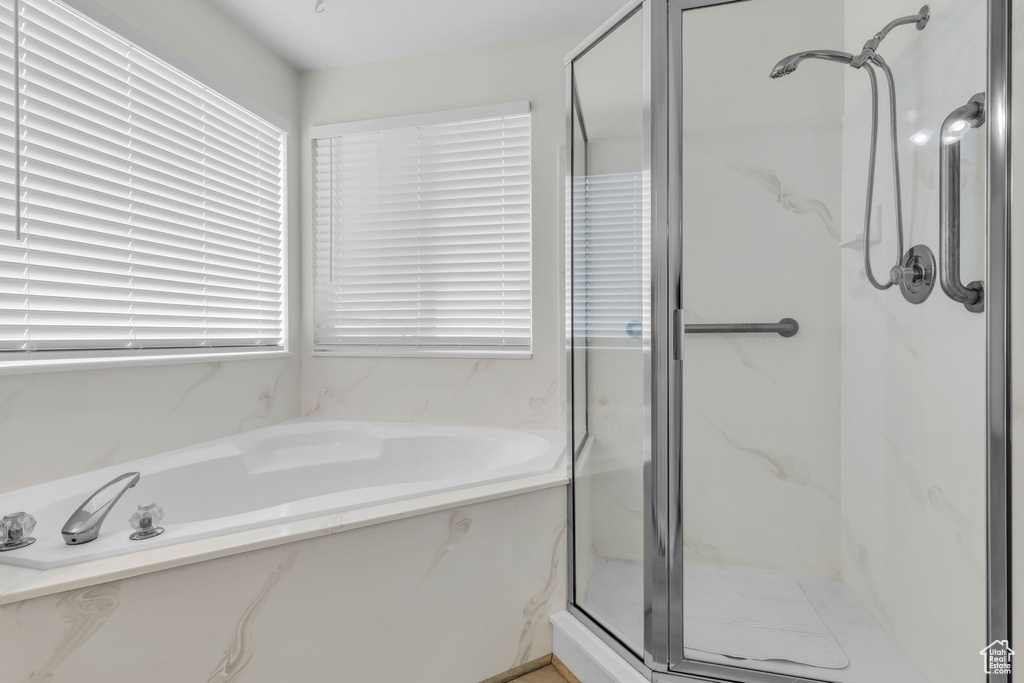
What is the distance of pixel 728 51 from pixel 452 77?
57.3 inches

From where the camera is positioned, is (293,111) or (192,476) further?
(293,111)

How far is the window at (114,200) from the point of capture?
139 cm

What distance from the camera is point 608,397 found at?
1474 mm

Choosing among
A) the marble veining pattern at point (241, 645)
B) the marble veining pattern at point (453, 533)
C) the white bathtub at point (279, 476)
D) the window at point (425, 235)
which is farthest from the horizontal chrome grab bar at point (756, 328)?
the marble veining pattern at point (241, 645)

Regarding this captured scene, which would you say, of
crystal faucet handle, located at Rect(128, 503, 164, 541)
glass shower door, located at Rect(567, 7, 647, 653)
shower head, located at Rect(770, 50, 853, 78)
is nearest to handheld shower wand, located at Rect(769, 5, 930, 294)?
shower head, located at Rect(770, 50, 853, 78)

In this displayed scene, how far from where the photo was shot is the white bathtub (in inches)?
43.2

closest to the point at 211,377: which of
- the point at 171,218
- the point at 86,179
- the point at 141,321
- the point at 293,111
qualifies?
the point at 141,321

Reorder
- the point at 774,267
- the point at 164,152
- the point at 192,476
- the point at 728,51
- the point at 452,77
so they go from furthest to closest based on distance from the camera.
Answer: the point at 452,77 → the point at 164,152 → the point at 192,476 → the point at 774,267 → the point at 728,51

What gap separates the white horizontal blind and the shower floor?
0.69 meters

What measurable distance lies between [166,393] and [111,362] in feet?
0.79

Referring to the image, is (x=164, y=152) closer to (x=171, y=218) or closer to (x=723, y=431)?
(x=171, y=218)

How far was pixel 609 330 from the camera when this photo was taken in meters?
1.45

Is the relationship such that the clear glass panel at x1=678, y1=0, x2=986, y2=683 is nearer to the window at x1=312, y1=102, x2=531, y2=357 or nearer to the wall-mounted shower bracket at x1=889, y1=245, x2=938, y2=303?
the wall-mounted shower bracket at x1=889, y1=245, x2=938, y2=303

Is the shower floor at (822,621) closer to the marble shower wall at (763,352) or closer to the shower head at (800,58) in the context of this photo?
the marble shower wall at (763,352)
